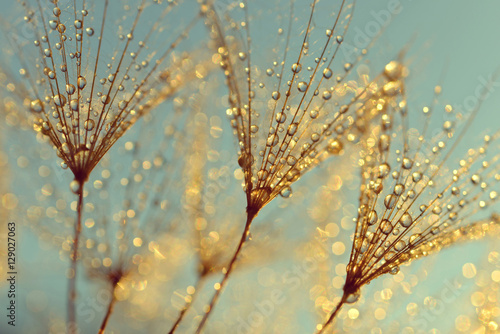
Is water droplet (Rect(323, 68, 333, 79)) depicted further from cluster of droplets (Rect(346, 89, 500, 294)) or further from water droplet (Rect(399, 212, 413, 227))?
water droplet (Rect(399, 212, 413, 227))

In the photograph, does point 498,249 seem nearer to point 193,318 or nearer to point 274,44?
point 274,44

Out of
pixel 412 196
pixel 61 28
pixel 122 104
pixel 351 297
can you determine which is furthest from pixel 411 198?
pixel 61 28

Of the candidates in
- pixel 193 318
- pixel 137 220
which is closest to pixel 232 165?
pixel 137 220

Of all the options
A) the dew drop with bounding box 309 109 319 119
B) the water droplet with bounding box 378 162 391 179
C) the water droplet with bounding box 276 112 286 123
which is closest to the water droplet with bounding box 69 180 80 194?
the water droplet with bounding box 276 112 286 123

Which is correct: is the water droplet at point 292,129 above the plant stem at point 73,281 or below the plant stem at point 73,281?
above

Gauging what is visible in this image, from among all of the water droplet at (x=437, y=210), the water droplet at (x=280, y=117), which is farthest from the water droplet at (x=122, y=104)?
the water droplet at (x=437, y=210)

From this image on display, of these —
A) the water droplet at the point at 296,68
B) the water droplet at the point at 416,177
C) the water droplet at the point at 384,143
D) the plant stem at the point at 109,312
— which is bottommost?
the plant stem at the point at 109,312

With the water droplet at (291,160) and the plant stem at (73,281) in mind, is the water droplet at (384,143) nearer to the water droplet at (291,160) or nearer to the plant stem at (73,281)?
the water droplet at (291,160)

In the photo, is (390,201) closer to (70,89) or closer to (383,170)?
A: (383,170)

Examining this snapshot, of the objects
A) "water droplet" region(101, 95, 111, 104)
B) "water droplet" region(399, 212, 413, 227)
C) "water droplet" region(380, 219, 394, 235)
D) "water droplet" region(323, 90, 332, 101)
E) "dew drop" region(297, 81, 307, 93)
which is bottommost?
"water droplet" region(101, 95, 111, 104)

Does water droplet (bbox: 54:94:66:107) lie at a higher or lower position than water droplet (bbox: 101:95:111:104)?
lower
